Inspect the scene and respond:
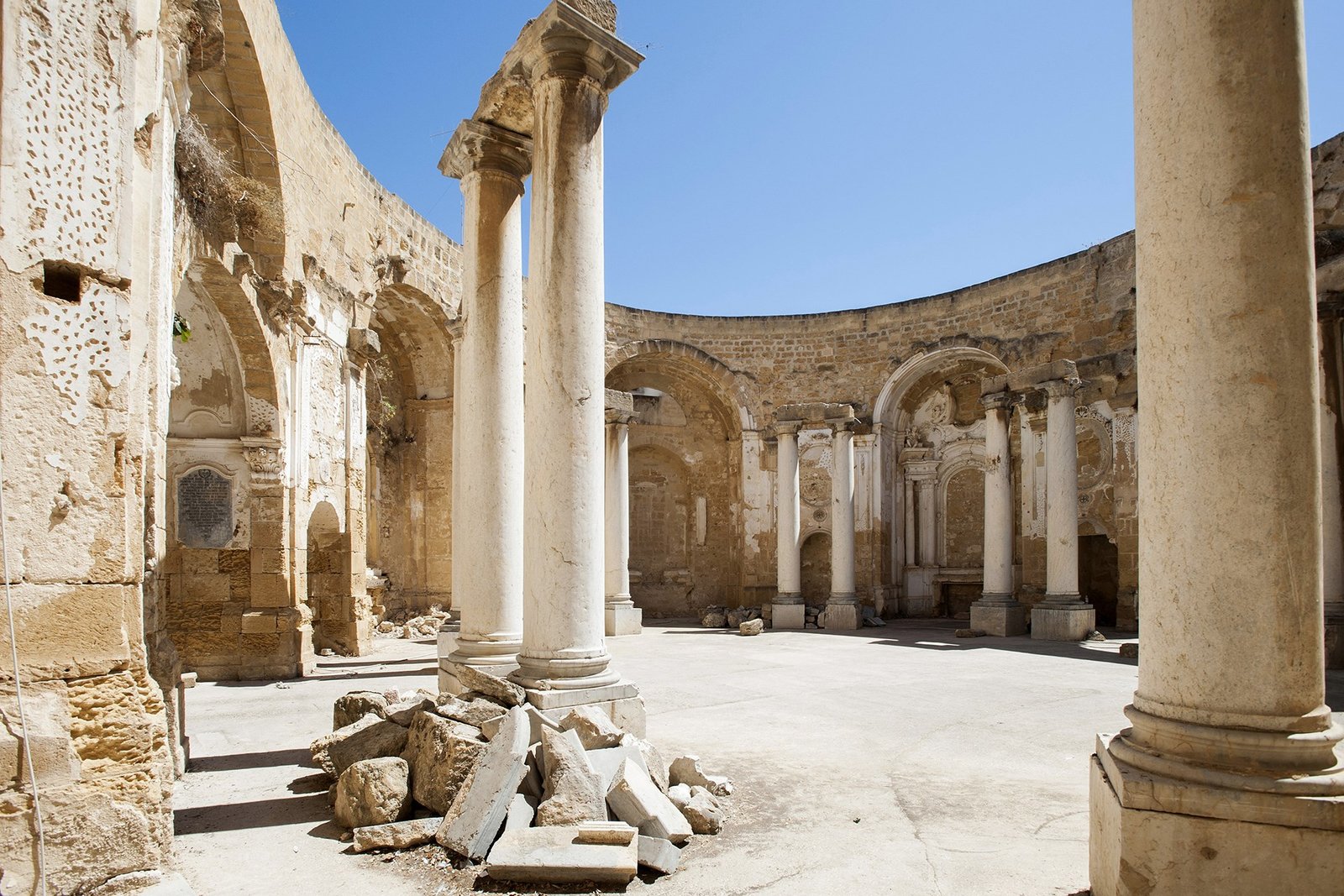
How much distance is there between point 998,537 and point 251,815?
13661 millimetres

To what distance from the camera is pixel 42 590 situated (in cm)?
350

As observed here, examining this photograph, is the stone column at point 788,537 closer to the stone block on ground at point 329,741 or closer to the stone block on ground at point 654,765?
the stone block on ground at point 654,765

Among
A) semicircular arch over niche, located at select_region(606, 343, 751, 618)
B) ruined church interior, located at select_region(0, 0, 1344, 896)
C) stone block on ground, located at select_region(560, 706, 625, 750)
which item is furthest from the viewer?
semicircular arch over niche, located at select_region(606, 343, 751, 618)

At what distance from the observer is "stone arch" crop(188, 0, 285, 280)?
969 centimetres

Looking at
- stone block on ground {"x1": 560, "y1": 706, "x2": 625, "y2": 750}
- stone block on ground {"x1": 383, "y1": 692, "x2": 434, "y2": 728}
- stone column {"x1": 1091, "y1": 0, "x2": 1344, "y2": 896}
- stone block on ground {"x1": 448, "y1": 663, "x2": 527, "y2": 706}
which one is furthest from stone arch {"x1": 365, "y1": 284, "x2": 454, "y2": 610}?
stone column {"x1": 1091, "y1": 0, "x2": 1344, "y2": 896}

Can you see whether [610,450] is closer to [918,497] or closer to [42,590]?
[918,497]

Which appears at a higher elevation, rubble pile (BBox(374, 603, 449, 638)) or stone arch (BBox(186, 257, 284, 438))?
stone arch (BBox(186, 257, 284, 438))

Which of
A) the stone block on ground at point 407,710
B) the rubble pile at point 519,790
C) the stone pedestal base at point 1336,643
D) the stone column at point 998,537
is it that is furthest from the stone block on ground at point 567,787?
the stone column at point 998,537

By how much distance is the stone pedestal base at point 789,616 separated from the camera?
57.3ft

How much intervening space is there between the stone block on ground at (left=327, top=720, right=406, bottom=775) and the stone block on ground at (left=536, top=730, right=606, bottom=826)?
36.0 inches

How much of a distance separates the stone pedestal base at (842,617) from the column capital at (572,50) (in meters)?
12.8

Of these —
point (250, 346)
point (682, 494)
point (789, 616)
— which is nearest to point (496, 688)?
point (250, 346)

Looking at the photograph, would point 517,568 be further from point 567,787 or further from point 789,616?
point 789,616

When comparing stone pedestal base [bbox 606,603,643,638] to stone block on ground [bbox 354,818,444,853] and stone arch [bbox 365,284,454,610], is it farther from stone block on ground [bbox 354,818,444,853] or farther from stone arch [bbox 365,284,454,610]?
stone block on ground [bbox 354,818,444,853]
